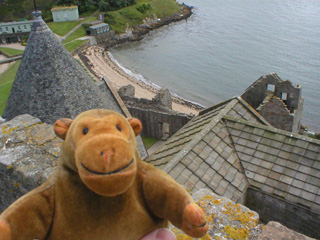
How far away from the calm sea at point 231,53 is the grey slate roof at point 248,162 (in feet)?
84.2

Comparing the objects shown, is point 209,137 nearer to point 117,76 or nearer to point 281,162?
point 281,162

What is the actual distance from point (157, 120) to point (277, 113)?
351 inches

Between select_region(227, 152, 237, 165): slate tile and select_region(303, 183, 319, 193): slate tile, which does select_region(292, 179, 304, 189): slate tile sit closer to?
select_region(303, 183, 319, 193): slate tile

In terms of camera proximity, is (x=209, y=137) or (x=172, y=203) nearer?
(x=172, y=203)

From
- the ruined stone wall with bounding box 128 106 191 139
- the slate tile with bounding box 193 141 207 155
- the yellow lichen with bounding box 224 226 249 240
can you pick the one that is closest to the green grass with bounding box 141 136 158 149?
the ruined stone wall with bounding box 128 106 191 139

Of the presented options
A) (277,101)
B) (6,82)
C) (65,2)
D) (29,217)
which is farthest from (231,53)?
(29,217)

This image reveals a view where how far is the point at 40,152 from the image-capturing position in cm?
444

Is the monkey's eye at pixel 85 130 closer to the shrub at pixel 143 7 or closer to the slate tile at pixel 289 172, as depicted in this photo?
the slate tile at pixel 289 172

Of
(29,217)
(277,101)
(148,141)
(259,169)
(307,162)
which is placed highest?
(29,217)

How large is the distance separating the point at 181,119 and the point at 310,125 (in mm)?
17167

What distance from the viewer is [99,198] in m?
2.59

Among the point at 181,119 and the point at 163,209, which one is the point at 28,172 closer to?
the point at 163,209

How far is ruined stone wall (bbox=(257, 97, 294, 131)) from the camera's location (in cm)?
1299

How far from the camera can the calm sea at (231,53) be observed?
3834cm
